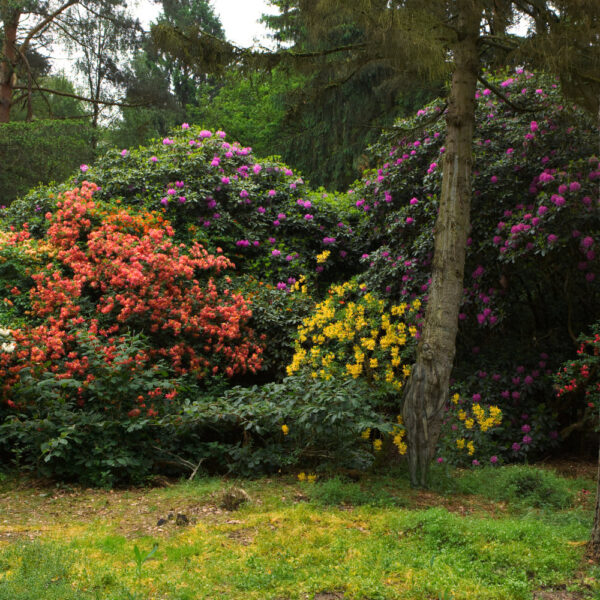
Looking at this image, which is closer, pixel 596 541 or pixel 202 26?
pixel 596 541

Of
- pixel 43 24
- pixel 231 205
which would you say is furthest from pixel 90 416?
pixel 43 24

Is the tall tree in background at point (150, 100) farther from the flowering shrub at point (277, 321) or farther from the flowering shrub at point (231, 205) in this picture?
the flowering shrub at point (277, 321)

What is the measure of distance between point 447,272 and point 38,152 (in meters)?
10.6

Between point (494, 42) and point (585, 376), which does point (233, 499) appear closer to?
point (585, 376)

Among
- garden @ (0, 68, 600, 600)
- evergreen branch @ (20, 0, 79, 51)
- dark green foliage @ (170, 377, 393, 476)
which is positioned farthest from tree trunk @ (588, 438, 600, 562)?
evergreen branch @ (20, 0, 79, 51)

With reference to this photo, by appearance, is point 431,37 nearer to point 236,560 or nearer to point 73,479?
point 236,560

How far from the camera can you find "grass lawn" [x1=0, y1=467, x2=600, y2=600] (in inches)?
110

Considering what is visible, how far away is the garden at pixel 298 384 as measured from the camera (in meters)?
3.16

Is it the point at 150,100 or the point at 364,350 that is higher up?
the point at 150,100

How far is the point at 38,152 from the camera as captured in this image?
41.4ft

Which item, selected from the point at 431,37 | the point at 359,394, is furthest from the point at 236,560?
the point at 431,37

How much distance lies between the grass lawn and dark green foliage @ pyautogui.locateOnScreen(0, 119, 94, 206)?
30.8 ft

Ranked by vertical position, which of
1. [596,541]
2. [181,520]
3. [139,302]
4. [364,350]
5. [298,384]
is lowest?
[181,520]

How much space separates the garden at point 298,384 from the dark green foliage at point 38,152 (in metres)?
4.34
